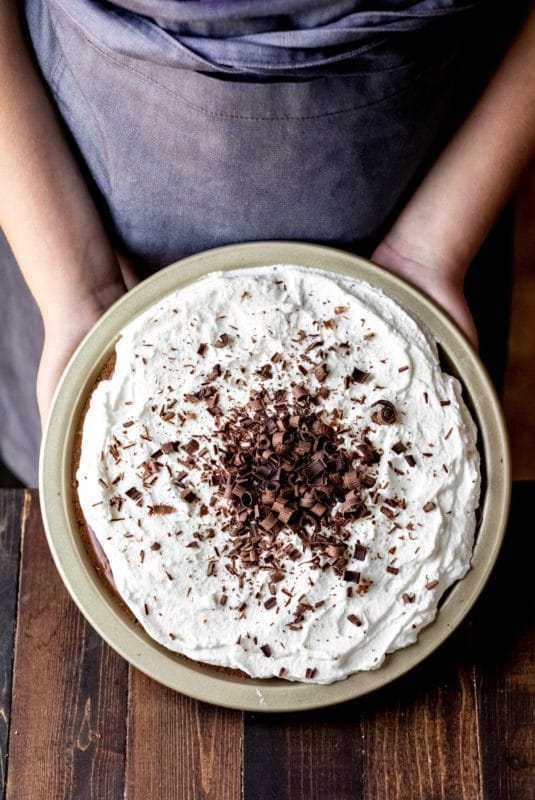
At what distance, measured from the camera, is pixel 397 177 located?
128 centimetres

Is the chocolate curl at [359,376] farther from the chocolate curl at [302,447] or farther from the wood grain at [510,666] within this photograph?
the wood grain at [510,666]

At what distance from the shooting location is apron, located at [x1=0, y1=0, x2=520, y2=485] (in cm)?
105

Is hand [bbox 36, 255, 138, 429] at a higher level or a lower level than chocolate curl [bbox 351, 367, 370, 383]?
lower

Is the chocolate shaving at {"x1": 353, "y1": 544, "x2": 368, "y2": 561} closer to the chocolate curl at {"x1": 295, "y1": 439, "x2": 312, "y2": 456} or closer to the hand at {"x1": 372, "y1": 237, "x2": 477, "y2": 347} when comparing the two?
the chocolate curl at {"x1": 295, "y1": 439, "x2": 312, "y2": 456}

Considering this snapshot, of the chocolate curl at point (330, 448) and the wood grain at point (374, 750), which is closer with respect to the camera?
the chocolate curl at point (330, 448)

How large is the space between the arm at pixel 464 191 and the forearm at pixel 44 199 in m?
0.48

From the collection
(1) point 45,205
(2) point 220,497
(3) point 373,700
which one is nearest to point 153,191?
(1) point 45,205

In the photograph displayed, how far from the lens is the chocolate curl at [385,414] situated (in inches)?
45.6

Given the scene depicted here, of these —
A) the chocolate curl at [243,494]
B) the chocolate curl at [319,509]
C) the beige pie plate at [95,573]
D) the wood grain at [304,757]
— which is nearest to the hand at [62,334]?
the beige pie plate at [95,573]

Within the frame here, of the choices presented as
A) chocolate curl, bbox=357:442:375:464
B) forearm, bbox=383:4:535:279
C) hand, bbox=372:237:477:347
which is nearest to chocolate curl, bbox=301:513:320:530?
chocolate curl, bbox=357:442:375:464

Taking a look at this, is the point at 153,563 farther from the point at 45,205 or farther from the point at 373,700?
the point at 45,205

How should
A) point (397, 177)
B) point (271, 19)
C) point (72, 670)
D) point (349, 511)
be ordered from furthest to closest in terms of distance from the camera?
point (72, 670)
point (397, 177)
point (349, 511)
point (271, 19)

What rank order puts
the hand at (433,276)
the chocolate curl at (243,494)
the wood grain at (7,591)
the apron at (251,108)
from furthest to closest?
the wood grain at (7,591) → the hand at (433,276) → the chocolate curl at (243,494) → the apron at (251,108)

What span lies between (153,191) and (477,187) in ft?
1.74
